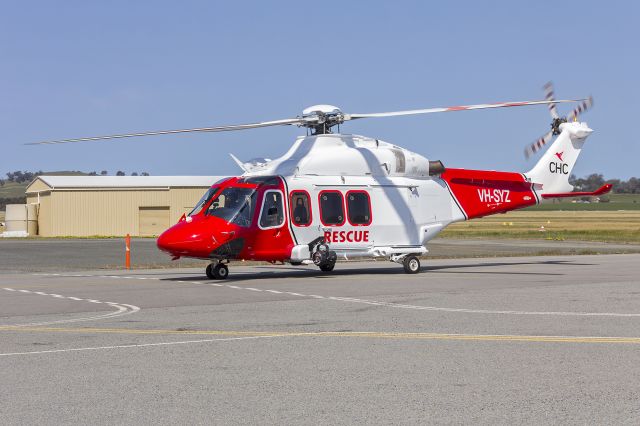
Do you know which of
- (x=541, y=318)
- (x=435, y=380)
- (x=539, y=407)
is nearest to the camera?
(x=539, y=407)

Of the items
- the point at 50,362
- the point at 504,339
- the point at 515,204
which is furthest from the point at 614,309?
the point at 515,204

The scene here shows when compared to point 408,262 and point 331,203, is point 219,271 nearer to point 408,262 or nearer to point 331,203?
point 331,203

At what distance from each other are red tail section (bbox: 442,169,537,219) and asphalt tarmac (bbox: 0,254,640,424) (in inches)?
297

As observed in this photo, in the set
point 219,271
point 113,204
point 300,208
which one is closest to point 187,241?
point 219,271

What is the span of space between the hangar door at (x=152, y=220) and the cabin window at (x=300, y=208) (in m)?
43.6

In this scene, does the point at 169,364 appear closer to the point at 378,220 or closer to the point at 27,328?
the point at 27,328

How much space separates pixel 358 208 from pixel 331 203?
2.98 feet

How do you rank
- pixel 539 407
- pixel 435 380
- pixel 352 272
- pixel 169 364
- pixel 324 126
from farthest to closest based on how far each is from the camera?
pixel 352 272 → pixel 324 126 → pixel 169 364 → pixel 435 380 → pixel 539 407

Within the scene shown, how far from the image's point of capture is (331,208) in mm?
25328

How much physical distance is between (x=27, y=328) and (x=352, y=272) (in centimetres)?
1472

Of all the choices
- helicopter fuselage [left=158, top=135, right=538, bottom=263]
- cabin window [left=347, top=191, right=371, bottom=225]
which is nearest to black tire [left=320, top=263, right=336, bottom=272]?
helicopter fuselage [left=158, top=135, right=538, bottom=263]

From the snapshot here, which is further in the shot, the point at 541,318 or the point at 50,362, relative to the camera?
the point at 541,318

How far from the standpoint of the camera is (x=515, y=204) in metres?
29.5

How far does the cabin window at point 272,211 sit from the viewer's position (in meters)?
24.0
